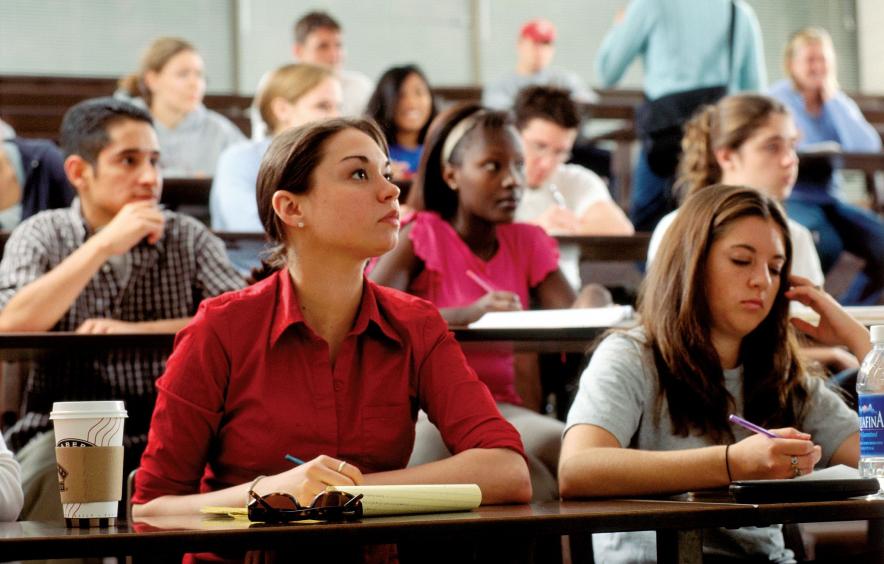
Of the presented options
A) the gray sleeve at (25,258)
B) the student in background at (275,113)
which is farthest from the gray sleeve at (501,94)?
the gray sleeve at (25,258)

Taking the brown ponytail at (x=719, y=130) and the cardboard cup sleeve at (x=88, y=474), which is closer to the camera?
the cardboard cup sleeve at (x=88, y=474)

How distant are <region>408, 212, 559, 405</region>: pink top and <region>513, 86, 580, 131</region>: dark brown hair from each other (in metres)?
1.21

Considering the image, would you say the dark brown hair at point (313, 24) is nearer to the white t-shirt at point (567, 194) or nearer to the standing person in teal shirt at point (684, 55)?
the standing person in teal shirt at point (684, 55)

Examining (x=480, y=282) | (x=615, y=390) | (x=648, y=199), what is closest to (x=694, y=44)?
(x=648, y=199)

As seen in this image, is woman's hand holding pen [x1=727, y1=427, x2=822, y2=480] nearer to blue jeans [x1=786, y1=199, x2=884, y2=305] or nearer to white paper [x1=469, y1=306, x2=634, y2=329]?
white paper [x1=469, y1=306, x2=634, y2=329]

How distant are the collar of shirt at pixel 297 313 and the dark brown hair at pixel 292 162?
0.09m

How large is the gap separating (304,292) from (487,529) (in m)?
0.68

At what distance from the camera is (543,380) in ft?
10.4

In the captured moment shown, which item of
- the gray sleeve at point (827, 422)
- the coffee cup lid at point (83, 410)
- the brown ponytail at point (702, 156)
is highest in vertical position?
the brown ponytail at point (702, 156)

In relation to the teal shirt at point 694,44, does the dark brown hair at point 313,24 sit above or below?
above

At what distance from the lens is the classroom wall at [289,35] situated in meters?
7.78

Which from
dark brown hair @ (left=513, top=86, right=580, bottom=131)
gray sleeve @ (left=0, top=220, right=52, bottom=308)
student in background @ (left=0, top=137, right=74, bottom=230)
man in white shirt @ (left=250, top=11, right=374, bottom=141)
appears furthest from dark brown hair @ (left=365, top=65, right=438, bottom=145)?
gray sleeve @ (left=0, top=220, right=52, bottom=308)

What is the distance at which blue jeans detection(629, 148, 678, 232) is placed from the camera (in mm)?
4676

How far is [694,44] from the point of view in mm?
4703
